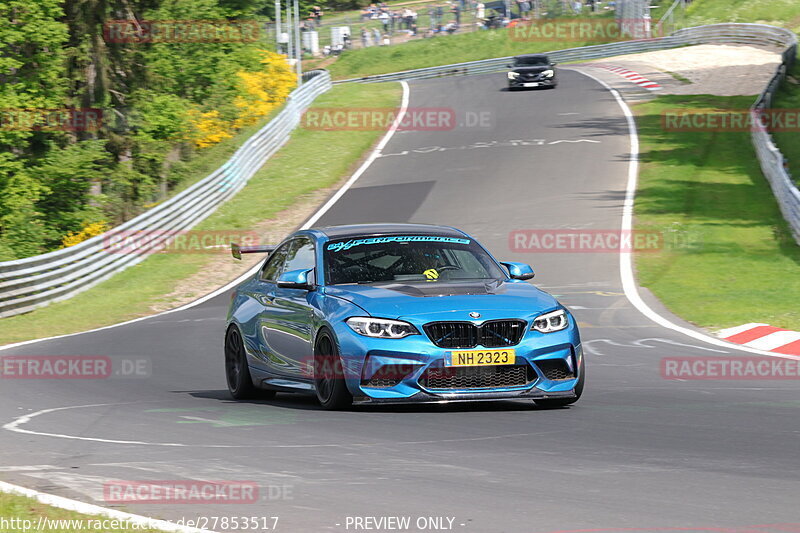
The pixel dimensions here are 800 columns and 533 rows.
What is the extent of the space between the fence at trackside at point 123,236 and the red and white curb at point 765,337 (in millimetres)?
13442

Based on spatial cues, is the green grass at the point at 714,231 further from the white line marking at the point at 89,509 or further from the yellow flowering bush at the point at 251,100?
the yellow flowering bush at the point at 251,100

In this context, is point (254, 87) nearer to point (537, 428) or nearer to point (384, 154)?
point (384, 154)

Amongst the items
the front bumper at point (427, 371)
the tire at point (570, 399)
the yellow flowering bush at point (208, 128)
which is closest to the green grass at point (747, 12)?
the yellow flowering bush at point (208, 128)

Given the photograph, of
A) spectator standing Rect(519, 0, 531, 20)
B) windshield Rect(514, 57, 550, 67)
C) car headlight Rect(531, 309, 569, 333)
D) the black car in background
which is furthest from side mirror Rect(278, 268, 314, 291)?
spectator standing Rect(519, 0, 531, 20)

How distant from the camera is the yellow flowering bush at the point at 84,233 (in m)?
39.0

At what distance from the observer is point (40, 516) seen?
6070 millimetres

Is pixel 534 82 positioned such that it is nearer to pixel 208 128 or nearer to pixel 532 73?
pixel 532 73

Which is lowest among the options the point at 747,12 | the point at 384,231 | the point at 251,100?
the point at 251,100

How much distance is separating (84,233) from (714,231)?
20.8m

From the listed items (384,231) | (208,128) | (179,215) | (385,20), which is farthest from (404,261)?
Answer: (385,20)

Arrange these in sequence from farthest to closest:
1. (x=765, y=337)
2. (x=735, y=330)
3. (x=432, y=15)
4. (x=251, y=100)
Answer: (x=432, y=15)
(x=251, y=100)
(x=735, y=330)
(x=765, y=337)

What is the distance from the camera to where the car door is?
10.4 m

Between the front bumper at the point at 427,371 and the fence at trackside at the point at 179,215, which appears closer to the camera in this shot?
the front bumper at the point at 427,371

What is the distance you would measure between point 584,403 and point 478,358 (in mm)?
1270
